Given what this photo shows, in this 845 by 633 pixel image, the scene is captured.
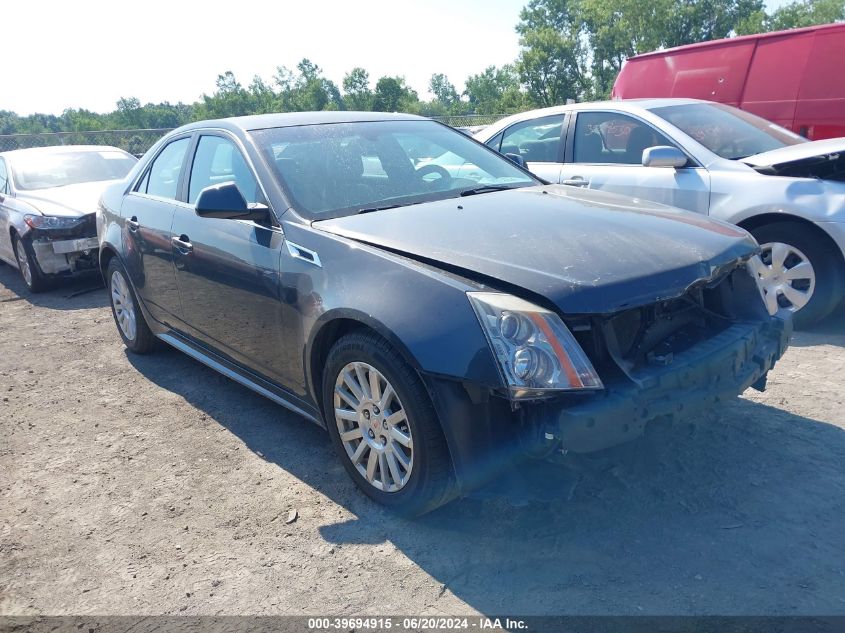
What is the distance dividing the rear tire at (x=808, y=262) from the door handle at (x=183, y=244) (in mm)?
3866

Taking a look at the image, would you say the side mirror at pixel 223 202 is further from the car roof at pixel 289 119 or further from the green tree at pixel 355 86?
the green tree at pixel 355 86

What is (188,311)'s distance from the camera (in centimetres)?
424

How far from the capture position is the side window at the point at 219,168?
3670mm

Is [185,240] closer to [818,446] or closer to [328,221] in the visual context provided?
[328,221]

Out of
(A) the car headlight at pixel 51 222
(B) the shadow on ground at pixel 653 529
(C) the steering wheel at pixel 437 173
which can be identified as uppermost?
(C) the steering wheel at pixel 437 173

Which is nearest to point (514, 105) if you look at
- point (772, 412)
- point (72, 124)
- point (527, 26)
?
point (527, 26)

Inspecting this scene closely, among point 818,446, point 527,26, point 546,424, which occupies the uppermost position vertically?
point 527,26

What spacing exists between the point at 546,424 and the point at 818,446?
5.57ft

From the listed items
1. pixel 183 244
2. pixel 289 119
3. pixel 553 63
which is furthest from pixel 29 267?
pixel 553 63

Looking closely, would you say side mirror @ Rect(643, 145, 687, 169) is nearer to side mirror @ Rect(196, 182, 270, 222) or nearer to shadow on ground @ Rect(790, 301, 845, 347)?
shadow on ground @ Rect(790, 301, 845, 347)

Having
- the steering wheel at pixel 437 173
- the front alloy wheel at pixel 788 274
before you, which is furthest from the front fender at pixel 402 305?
the front alloy wheel at pixel 788 274

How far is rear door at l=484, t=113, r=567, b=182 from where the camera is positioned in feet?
20.4

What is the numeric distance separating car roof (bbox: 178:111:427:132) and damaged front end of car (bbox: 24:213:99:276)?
3.71m

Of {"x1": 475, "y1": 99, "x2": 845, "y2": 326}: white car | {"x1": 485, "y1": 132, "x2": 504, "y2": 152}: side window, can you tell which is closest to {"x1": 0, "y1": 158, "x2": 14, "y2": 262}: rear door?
{"x1": 485, "y1": 132, "x2": 504, "y2": 152}: side window
